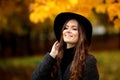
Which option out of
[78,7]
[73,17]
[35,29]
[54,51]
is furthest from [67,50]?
[35,29]

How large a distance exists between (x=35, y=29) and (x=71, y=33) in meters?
19.8

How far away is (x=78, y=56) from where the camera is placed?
4520mm

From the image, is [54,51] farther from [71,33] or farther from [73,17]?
[73,17]

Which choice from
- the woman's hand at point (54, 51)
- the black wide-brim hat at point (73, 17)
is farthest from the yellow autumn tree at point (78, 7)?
the woman's hand at point (54, 51)

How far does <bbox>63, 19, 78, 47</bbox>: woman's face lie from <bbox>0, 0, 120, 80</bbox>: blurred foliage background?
7.91ft

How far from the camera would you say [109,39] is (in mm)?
40562

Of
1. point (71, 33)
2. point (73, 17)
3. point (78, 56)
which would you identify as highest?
point (73, 17)

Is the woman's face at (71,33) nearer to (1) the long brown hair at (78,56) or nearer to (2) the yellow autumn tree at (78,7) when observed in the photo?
(1) the long brown hair at (78,56)

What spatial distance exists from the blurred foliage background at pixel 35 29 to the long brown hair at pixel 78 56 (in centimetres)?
247

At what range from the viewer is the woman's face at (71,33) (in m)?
4.65

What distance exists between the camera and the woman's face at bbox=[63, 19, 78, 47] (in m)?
4.65

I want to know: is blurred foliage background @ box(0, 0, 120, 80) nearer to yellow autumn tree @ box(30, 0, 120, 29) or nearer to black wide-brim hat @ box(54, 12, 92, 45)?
yellow autumn tree @ box(30, 0, 120, 29)

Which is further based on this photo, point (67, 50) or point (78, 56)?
point (67, 50)

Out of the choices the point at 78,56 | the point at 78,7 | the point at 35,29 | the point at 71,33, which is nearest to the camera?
the point at 78,56
